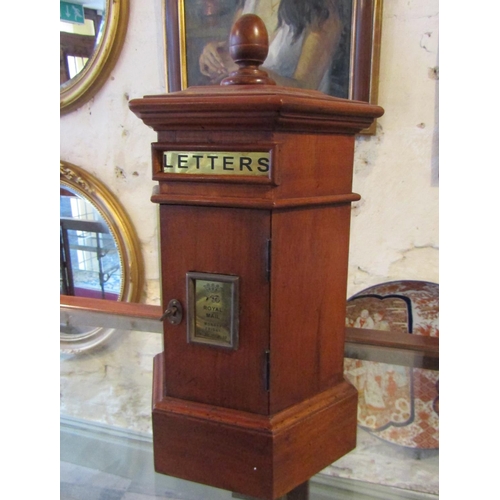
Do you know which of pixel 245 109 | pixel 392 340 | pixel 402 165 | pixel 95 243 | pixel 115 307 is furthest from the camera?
pixel 95 243

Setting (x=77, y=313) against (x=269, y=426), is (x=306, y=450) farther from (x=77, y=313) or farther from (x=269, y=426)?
(x=77, y=313)

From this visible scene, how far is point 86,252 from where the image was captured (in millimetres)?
1546

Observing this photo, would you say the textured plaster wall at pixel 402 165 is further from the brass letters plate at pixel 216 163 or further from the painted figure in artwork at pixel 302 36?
the brass letters plate at pixel 216 163

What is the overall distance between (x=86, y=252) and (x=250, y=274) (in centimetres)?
115

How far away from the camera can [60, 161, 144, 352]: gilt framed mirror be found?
4.65ft

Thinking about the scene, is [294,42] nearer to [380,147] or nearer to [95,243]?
[380,147]

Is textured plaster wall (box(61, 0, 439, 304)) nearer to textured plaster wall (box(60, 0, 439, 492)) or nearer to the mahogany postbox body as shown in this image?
textured plaster wall (box(60, 0, 439, 492))

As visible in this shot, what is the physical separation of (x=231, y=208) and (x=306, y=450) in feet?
1.13

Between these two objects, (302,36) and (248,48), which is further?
(302,36)

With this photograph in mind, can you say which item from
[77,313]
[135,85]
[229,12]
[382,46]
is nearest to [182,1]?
[229,12]

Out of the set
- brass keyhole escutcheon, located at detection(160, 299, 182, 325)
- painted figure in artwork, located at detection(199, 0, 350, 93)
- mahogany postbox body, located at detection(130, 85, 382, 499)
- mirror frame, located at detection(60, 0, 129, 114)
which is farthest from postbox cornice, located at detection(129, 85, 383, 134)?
mirror frame, located at detection(60, 0, 129, 114)

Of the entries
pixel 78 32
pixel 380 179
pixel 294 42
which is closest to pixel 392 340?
pixel 380 179

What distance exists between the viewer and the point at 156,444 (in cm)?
62

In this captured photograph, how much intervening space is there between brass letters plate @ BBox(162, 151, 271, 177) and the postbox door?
0.15 feet
